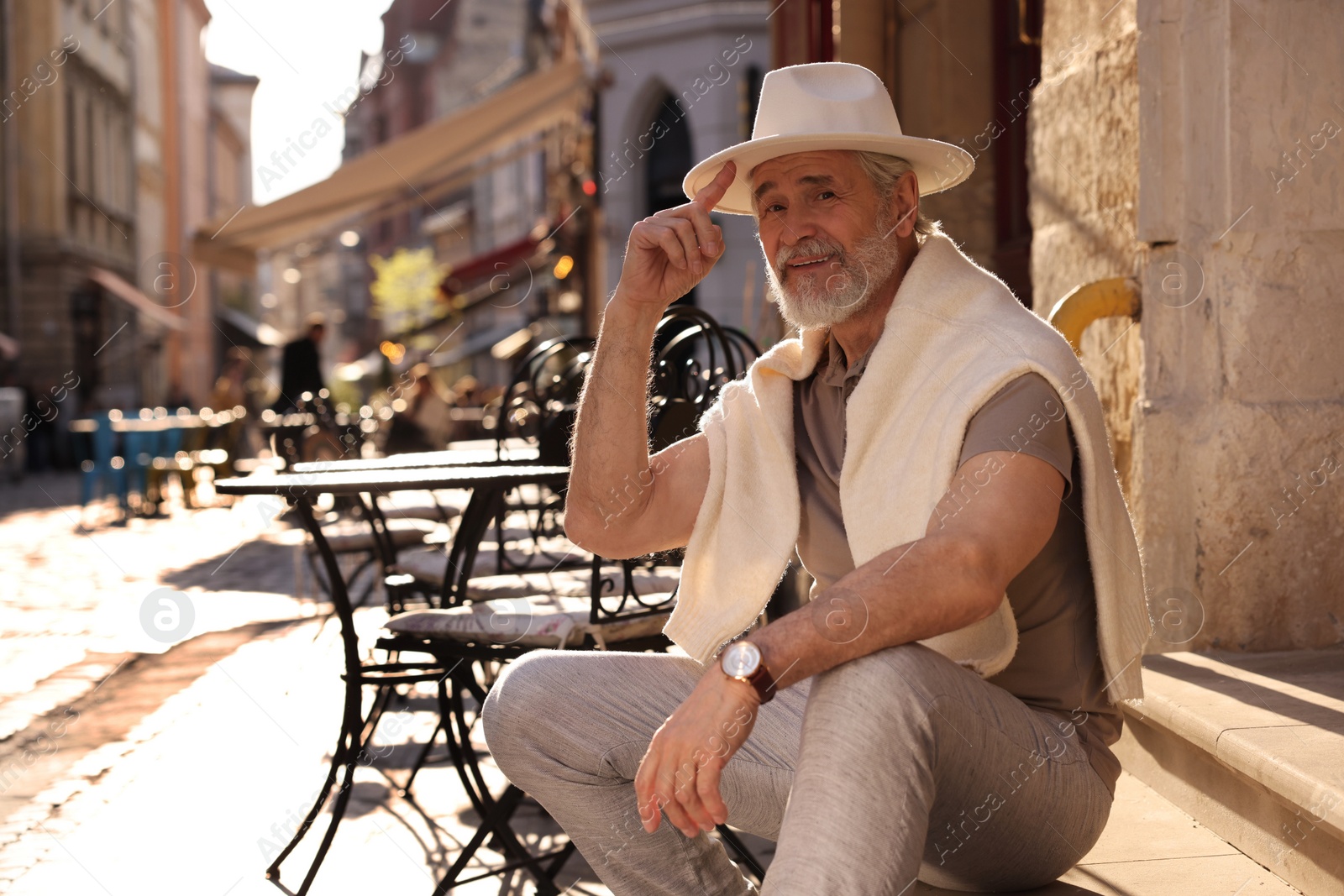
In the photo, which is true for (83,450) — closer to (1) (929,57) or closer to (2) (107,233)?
(1) (929,57)

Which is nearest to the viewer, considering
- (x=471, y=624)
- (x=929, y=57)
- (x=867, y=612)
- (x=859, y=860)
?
(x=859, y=860)

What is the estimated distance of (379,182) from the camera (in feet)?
43.2

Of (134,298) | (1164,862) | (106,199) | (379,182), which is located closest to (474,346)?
(106,199)

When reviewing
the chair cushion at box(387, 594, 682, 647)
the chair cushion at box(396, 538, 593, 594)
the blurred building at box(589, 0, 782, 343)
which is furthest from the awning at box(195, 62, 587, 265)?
the chair cushion at box(387, 594, 682, 647)

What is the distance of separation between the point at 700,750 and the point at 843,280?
880mm

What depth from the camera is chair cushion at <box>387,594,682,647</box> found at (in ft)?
9.89

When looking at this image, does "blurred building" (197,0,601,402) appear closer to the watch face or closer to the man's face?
the man's face

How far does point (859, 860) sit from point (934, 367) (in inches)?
31.1

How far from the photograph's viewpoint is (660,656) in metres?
2.33

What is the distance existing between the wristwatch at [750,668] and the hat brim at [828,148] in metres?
0.86

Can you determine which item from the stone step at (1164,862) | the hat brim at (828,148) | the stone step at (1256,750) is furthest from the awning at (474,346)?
the hat brim at (828,148)

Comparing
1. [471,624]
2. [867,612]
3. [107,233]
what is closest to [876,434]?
[867,612]

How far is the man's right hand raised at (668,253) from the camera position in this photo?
2.35 meters

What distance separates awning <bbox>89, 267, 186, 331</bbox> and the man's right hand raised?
30536 mm
